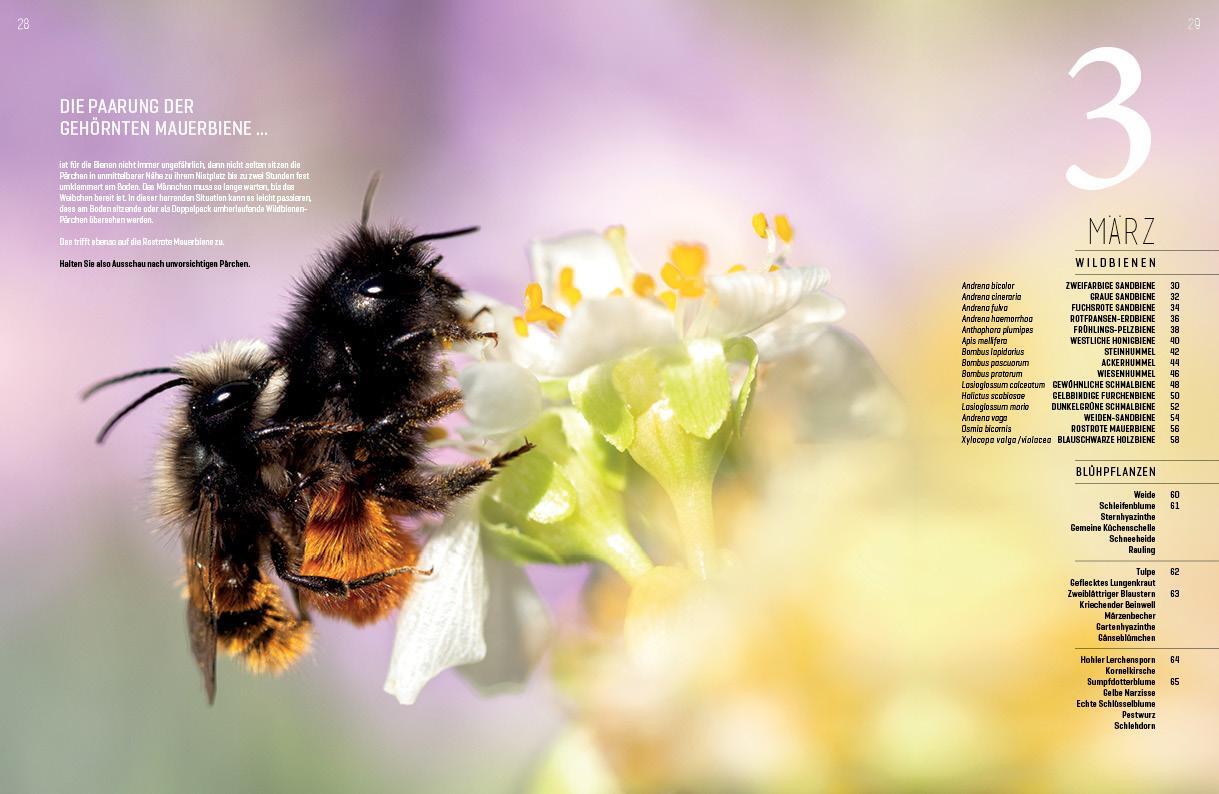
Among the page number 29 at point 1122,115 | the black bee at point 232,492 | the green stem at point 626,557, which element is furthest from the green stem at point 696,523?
the page number 29 at point 1122,115

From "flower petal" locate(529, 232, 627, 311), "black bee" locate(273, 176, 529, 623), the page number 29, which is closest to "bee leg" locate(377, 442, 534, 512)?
"black bee" locate(273, 176, 529, 623)

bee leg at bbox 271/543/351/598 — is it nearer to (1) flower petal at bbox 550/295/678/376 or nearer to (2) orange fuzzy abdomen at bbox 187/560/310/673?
(2) orange fuzzy abdomen at bbox 187/560/310/673

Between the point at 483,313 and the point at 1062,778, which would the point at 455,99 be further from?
the point at 1062,778

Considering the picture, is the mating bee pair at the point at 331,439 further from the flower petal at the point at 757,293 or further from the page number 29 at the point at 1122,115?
the page number 29 at the point at 1122,115

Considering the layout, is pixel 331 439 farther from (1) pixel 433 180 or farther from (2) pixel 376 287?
(1) pixel 433 180

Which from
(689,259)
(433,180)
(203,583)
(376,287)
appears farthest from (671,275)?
(433,180)

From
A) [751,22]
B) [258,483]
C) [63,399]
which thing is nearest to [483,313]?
[258,483]
